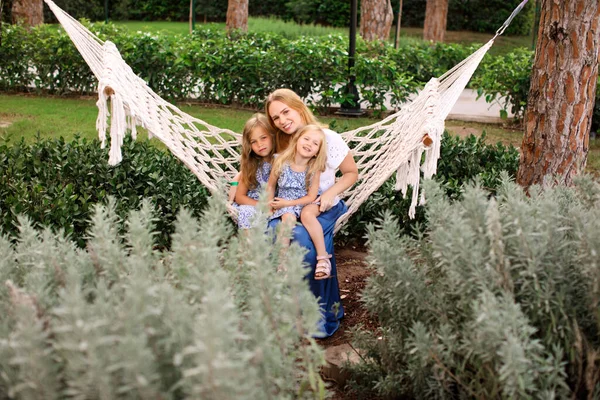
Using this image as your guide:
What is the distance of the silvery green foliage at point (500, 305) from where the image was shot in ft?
4.88

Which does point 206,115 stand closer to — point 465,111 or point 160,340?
point 465,111

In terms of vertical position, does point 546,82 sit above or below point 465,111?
above

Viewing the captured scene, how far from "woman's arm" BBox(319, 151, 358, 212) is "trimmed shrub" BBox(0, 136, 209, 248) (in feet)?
2.77

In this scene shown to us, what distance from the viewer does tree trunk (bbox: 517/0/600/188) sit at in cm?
328

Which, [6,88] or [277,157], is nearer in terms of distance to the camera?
[277,157]

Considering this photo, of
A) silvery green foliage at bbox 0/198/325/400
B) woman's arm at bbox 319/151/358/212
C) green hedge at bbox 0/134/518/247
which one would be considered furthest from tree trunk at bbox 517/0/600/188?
silvery green foliage at bbox 0/198/325/400

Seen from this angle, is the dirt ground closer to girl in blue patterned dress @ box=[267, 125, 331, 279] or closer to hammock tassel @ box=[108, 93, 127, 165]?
girl in blue patterned dress @ box=[267, 125, 331, 279]

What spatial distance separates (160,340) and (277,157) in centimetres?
185

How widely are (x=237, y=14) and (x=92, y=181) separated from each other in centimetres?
847

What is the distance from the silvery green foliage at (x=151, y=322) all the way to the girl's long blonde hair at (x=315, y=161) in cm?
125

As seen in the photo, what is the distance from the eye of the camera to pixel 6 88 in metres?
8.59

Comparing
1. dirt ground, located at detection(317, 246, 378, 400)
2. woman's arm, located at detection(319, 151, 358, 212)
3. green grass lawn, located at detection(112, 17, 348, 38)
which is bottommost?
dirt ground, located at detection(317, 246, 378, 400)

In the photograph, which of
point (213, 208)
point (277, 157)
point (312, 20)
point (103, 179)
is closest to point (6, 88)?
point (103, 179)

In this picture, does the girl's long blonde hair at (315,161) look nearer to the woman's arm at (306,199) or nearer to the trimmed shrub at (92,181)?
the woman's arm at (306,199)
